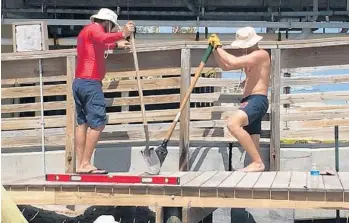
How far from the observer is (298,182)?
4.74 meters

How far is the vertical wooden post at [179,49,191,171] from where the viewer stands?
5855mm

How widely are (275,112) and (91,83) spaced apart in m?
1.70

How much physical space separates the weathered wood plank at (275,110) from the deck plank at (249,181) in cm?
56

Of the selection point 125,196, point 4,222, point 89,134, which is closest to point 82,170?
point 89,134

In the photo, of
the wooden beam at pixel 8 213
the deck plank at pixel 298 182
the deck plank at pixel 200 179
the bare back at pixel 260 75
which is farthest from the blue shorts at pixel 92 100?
the wooden beam at pixel 8 213

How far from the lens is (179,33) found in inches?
484

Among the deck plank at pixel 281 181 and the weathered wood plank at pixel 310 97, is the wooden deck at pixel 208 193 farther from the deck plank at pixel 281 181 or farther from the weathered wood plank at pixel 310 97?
the weathered wood plank at pixel 310 97

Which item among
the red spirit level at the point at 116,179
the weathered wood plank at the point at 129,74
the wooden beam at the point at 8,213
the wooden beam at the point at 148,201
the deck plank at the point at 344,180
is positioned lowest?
the wooden beam at the point at 148,201

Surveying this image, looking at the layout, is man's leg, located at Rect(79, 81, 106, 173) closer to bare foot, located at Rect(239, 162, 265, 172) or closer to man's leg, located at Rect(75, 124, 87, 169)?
man's leg, located at Rect(75, 124, 87, 169)

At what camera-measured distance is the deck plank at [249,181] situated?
14.7ft

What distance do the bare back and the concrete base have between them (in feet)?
2.45

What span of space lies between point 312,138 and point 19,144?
3011 mm

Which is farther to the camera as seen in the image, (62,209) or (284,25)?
(284,25)

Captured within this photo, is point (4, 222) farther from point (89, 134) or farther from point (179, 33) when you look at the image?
point (179, 33)
